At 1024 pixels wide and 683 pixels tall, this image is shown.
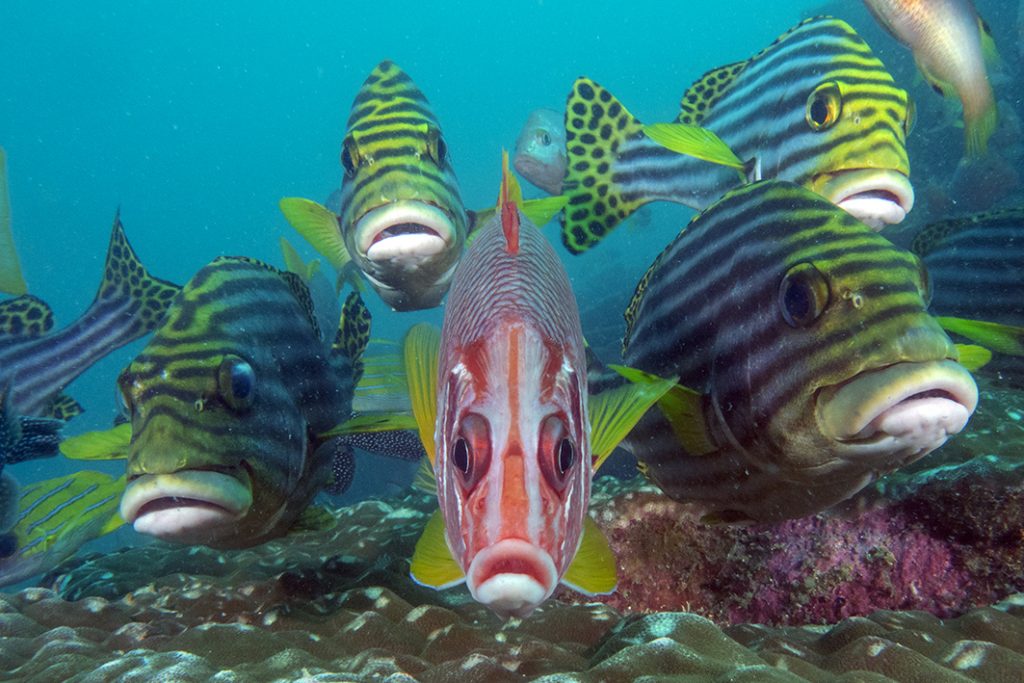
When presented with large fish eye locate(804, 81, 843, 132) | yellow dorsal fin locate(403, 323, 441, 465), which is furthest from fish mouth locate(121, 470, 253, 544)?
large fish eye locate(804, 81, 843, 132)

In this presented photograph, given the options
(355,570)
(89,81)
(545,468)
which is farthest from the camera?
(89,81)

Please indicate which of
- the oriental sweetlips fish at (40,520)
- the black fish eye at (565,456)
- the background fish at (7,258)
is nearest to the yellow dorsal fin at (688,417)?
Answer: the black fish eye at (565,456)

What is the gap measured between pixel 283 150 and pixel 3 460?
121949 mm

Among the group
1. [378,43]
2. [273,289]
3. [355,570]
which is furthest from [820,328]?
[378,43]

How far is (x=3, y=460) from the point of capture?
4.73m

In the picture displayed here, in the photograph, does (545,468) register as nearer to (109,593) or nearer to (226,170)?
(109,593)

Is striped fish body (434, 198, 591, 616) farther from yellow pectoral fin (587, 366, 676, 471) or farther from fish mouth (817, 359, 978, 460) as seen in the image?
fish mouth (817, 359, 978, 460)

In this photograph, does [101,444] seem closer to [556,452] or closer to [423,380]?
[423,380]

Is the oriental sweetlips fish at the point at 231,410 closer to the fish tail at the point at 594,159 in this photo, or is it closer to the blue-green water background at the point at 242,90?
the fish tail at the point at 594,159

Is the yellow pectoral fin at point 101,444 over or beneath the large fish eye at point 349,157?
beneath

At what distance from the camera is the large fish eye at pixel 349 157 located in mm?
4137

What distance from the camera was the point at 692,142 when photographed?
3.24 m

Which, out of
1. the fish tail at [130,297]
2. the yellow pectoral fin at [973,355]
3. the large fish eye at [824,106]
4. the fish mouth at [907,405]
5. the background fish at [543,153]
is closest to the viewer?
the fish mouth at [907,405]

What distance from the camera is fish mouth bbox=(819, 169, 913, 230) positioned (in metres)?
3.12
